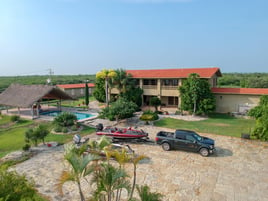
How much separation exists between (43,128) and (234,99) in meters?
23.8

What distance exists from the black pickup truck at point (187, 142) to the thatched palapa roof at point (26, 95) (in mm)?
17171

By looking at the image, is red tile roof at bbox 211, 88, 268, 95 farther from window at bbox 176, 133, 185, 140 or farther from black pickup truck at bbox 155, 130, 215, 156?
window at bbox 176, 133, 185, 140

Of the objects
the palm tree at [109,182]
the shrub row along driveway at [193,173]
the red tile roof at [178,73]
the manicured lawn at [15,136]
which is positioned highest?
the red tile roof at [178,73]

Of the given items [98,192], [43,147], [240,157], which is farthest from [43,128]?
[240,157]

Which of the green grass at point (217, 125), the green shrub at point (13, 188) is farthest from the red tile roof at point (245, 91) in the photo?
the green shrub at point (13, 188)

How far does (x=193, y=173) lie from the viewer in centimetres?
1080

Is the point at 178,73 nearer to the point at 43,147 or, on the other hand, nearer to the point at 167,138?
the point at 167,138

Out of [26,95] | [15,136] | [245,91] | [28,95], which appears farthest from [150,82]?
[15,136]

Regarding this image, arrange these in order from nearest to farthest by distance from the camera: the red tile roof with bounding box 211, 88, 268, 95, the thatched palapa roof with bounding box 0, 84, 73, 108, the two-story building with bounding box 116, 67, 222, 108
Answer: the thatched palapa roof with bounding box 0, 84, 73, 108 → the red tile roof with bounding box 211, 88, 268, 95 → the two-story building with bounding box 116, 67, 222, 108

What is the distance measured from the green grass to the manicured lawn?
9024 millimetres

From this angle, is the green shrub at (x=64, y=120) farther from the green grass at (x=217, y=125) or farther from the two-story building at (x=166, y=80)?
the two-story building at (x=166, y=80)

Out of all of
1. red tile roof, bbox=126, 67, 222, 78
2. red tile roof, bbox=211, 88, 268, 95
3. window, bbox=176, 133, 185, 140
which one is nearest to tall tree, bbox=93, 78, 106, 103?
red tile roof, bbox=126, 67, 222, 78

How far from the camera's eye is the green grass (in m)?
18.8

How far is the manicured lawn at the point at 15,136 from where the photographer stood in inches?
601
